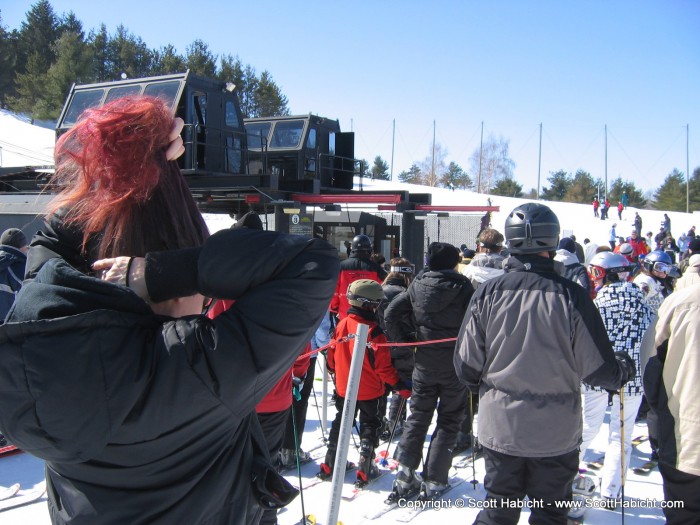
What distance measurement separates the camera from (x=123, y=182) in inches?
46.8

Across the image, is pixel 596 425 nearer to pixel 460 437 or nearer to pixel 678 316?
pixel 460 437

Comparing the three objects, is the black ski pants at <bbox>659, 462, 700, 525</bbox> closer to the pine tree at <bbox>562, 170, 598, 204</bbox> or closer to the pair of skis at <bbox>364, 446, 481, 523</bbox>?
the pair of skis at <bbox>364, 446, 481, 523</bbox>

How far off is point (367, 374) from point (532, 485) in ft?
6.17

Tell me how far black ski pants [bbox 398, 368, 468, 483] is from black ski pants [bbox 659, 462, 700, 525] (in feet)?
5.28

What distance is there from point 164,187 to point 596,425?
4.46 m

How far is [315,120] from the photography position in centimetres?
1355

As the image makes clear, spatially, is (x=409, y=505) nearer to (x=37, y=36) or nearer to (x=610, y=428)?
(x=610, y=428)

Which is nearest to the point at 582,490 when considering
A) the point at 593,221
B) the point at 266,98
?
the point at 593,221

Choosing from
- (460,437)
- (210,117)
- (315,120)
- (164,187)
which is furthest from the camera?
(315,120)

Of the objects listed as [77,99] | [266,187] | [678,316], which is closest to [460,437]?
[678,316]

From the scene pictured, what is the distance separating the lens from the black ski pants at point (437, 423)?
4.34m

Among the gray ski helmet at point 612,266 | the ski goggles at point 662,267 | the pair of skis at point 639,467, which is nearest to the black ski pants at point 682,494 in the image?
the gray ski helmet at point 612,266

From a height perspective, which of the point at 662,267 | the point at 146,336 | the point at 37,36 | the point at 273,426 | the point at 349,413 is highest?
the point at 37,36

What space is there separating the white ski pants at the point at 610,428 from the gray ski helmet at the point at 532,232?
6.31 feet
